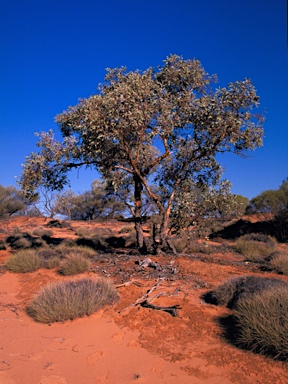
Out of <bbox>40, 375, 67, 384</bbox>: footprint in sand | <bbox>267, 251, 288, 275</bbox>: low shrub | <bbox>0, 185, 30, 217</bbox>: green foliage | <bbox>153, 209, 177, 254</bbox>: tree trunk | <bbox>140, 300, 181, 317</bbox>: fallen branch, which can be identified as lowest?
<bbox>40, 375, 67, 384</bbox>: footprint in sand

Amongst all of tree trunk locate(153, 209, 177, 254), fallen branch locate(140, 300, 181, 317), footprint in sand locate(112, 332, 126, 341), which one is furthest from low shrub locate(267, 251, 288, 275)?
footprint in sand locate(112, 332, 126, 341)

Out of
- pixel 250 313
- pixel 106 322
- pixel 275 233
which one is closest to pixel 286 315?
pixel 250 313

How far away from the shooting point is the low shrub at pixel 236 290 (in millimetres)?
6438

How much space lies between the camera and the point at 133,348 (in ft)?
16.9

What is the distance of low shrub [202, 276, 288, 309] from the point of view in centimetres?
644

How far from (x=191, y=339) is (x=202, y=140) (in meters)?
7.26

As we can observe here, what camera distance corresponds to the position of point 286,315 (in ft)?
15.6

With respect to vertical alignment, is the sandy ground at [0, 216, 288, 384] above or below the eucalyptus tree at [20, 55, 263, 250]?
below

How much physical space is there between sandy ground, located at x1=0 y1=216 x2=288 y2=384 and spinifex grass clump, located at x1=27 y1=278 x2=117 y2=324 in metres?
0.16

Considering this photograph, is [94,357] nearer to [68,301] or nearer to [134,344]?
[134,344]

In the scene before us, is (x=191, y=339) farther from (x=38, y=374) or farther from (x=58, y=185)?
(x=58, y=185)

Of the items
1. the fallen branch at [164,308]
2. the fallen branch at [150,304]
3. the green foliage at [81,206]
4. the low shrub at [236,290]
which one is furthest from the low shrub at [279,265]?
the green foliage at [81,206]

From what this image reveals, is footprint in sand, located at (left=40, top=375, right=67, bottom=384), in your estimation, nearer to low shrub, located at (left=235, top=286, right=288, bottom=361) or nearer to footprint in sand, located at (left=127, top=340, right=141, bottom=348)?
footprint in sand, located at (left=127, top=340, right=141, bottom=348)

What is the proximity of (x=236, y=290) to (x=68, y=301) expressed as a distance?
362 centimetres
